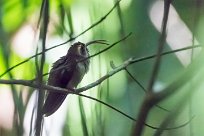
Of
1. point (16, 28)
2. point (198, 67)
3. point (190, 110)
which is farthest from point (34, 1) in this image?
point (198, 67)

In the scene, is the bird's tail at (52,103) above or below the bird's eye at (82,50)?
below

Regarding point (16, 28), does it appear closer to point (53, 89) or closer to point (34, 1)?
point (34, 1)

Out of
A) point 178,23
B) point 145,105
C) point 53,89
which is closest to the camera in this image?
point 145,105

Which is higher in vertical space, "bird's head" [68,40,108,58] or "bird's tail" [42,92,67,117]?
"bird's head" [68,40,108,58]

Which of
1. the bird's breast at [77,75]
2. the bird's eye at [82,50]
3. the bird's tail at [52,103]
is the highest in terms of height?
the bird's eye at [82,50]
